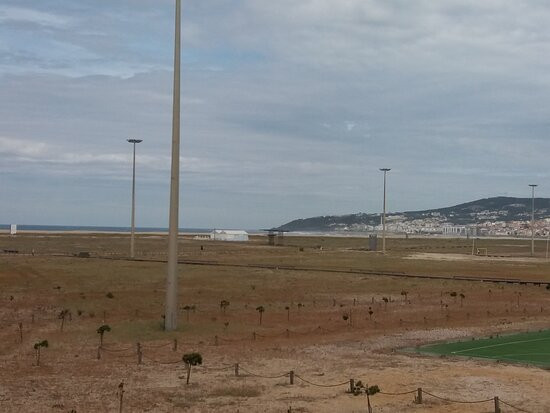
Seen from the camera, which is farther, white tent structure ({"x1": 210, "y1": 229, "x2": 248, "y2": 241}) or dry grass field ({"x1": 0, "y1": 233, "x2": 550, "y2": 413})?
white tent structure ({"x1": 210, "y1": 229, "x2": 248, "y2": 241})

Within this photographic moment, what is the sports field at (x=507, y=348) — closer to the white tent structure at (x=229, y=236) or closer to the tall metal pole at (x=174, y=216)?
the tall metal pole at (x=174, y=216)

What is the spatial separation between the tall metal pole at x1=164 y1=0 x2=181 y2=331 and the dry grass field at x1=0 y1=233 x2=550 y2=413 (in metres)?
1.00

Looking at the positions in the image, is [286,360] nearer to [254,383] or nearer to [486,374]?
[254,383]

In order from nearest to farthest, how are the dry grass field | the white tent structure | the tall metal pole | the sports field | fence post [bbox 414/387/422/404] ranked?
fence post [bbox 414/387/422/404] < the dry grass field < the sports field < the tall metal pole < the white tent structure

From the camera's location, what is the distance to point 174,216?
29.2m

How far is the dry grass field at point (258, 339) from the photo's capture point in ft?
59.4

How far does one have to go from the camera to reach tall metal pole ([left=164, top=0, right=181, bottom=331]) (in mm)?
28938

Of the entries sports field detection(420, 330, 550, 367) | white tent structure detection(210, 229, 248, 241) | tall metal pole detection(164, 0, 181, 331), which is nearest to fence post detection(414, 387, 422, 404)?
sports field detection(420, 330, 550, 367)

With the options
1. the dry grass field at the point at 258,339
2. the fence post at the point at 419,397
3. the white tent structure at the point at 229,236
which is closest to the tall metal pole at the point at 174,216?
the dry grass field at the point at 258,339

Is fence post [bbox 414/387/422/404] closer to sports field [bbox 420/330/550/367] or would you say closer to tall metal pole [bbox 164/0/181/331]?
sports field [bbox 420/330/550/367]

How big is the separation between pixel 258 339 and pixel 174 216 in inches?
233

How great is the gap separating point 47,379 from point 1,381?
1.18 meters

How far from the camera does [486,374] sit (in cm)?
2120

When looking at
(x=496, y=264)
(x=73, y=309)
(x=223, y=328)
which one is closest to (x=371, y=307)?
(x=223, y=328)
